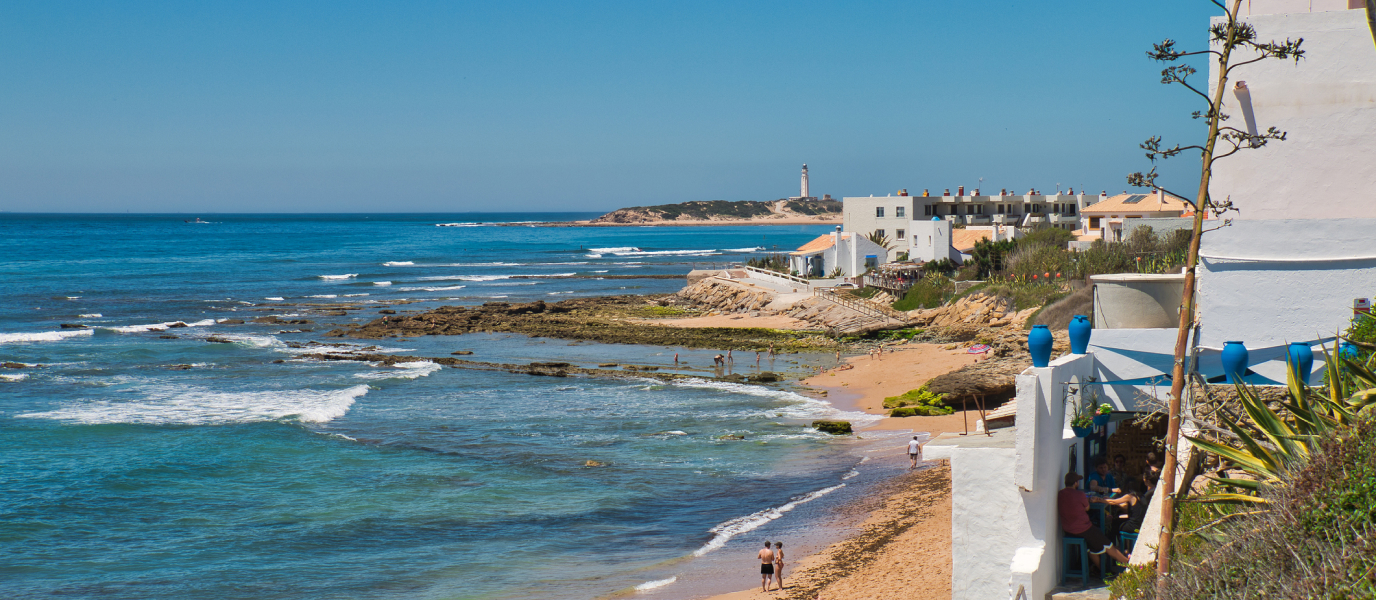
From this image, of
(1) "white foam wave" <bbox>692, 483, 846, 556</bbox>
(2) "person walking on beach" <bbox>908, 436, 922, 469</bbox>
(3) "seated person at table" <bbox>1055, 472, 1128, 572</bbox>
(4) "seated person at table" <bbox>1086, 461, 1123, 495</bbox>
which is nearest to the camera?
(3) "seated person at table" <bbox>1055, 472, 1128, 572</bbox>

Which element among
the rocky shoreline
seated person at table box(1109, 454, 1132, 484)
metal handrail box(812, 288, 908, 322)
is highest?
seated person at table box(1109, 454, 1132, 484)

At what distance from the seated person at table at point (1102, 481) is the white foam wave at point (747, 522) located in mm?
8413

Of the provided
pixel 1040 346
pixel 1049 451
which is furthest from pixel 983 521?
pixel 1040 346

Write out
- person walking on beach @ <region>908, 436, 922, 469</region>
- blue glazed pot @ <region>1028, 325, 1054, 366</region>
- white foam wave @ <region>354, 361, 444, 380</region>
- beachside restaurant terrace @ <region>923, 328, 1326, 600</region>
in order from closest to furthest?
beachside restaurant terrace @ <region>923, 328, 1326, 600</region>
blue glazed pot @ <region>1028, 325, 1054, 366</region>
person walking on beach @ <region>908, 436, 922, 469</region>
white foam wave @ <region>354, 361, 444, 380</region>

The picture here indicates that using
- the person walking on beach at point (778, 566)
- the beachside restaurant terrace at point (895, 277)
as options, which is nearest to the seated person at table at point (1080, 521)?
the person walking on beach at point (778, 566)

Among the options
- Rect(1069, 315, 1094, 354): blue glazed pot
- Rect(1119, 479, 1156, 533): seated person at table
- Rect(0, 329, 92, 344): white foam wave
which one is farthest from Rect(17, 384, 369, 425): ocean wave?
Rect(1119, 479, 1156, 533): seated person at table

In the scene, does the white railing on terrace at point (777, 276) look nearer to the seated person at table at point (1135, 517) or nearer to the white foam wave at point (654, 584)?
the white foam wave at point (654, 584)

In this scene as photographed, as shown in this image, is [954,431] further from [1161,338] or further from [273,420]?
[273,420]

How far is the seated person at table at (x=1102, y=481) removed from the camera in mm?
9328

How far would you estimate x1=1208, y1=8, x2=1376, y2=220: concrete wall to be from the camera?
10.1m

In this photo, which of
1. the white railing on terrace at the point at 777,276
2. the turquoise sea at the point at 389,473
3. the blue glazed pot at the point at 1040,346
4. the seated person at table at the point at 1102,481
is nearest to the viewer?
the blue glazed pot at the point at 1040,346

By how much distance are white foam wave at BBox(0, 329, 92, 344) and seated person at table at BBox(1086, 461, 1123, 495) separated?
48.4 metres

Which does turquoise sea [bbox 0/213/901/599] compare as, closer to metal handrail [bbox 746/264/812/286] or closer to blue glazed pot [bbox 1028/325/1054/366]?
blue glazed pot [bbox 1028/325/1054/366]

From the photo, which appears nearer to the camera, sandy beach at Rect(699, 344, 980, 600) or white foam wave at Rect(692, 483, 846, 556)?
sandy beach at Rect(699, 344, 980, 600)
